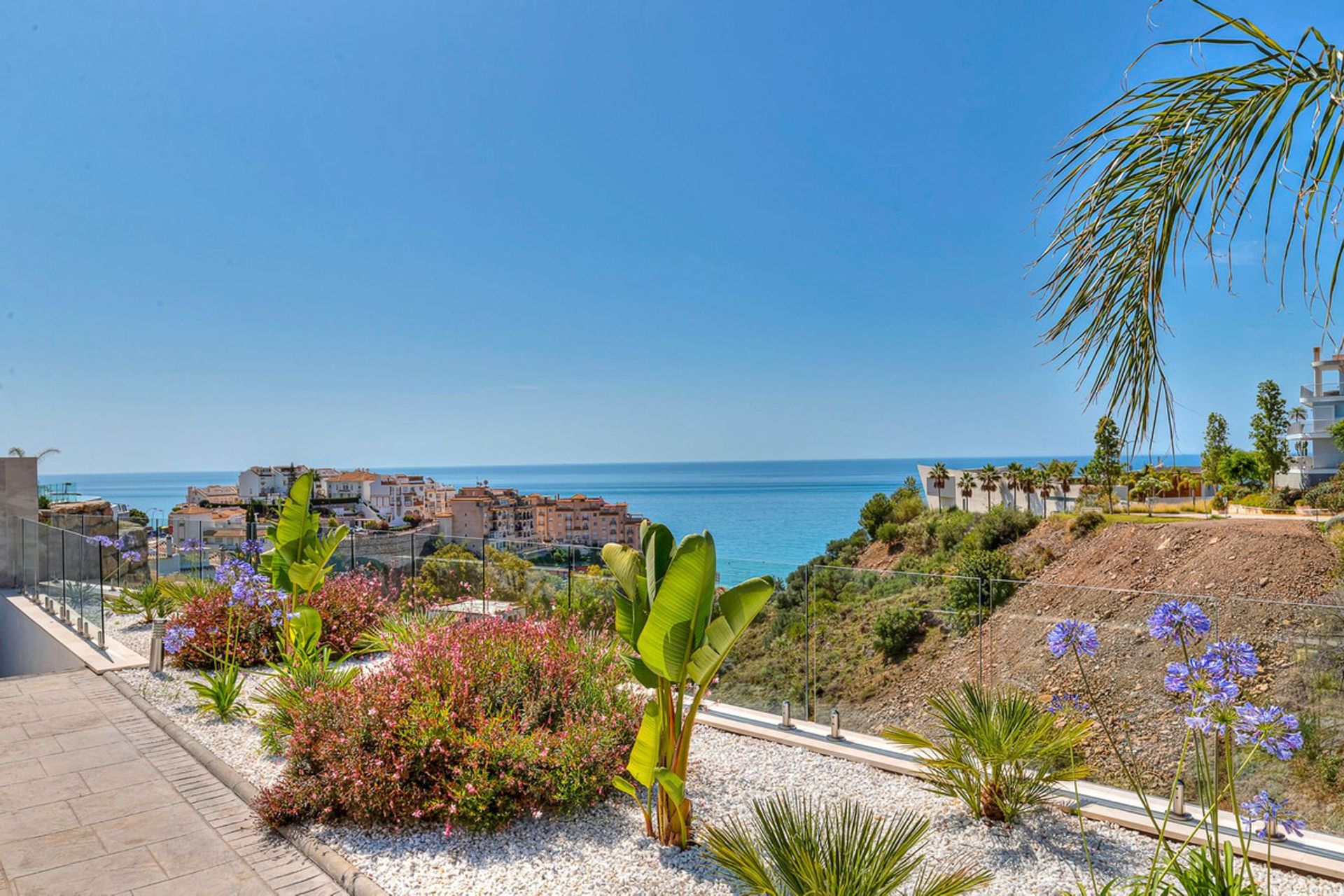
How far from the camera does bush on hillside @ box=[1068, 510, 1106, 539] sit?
35.5m

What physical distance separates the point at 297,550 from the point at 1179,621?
698cm

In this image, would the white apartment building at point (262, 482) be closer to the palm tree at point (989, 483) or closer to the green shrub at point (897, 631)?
the palm tree at point (989, 483)

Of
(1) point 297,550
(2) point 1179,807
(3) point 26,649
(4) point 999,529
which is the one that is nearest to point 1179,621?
(2) point 1179,807

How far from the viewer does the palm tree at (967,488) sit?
164ft

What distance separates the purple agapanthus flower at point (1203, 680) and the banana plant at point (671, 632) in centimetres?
146

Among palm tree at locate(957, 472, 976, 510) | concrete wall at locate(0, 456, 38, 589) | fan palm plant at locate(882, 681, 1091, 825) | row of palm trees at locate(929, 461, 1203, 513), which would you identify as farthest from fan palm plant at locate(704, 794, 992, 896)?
palm tree at locate(957, 472, 976, 510)

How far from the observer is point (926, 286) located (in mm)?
43906

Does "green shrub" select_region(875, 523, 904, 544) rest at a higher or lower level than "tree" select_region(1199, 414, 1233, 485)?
lower

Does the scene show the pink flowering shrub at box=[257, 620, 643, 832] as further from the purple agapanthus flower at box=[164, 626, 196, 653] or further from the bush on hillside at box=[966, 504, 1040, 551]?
the bush on hillside at box=[966, 504, 1040, 551]

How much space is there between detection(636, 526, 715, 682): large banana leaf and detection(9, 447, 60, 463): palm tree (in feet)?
51.3

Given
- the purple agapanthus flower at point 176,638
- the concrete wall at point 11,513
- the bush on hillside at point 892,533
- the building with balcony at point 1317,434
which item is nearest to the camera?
the purple agapanthus flower at point 176,638

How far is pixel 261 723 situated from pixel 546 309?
4070cm

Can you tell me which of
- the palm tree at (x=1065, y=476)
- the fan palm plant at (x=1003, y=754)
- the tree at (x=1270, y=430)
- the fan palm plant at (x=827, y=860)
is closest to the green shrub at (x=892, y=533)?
the palm tree at (x=1065, y=476)

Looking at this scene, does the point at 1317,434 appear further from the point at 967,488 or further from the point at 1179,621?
the point at 1179,621
